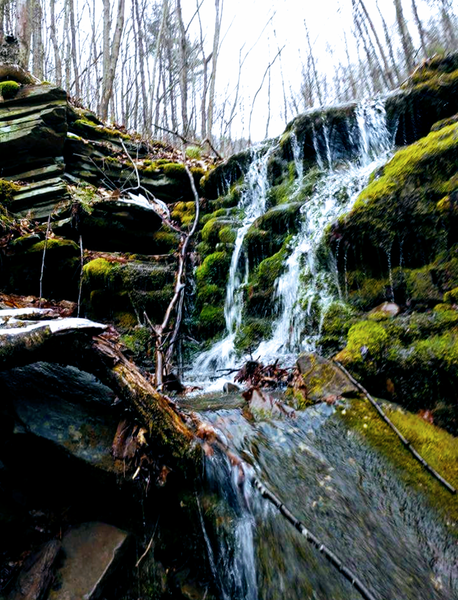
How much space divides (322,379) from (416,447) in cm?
81

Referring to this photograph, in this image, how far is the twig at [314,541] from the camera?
5.15 feet

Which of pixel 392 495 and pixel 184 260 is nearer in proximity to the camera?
pixel 392 495

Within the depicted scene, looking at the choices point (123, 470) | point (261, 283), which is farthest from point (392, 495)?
point (261, 283)

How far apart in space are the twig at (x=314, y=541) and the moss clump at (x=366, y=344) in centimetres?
144

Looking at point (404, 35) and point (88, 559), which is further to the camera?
point (404, 35)

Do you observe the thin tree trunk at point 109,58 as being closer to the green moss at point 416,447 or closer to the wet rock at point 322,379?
the wet rock at point 322,379

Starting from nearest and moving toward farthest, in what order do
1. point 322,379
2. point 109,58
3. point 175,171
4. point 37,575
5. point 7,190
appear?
1. point 37,575
2. point 322,379
3. point 7,190
4. point 175,171
5. point 109,58

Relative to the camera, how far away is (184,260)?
690 cm

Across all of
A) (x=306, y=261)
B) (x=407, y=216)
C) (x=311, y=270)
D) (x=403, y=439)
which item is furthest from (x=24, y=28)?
(x=403, y=439)

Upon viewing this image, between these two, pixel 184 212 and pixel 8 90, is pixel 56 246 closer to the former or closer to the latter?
pixel 184 212

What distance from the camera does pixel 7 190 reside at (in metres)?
7.13

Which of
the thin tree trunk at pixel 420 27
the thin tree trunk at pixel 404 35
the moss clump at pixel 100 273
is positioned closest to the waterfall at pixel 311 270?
the moss clump at pixel 100 273

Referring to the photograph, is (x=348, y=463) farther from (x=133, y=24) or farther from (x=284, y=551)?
(x=133, y=24)

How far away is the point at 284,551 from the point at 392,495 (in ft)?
2.45
